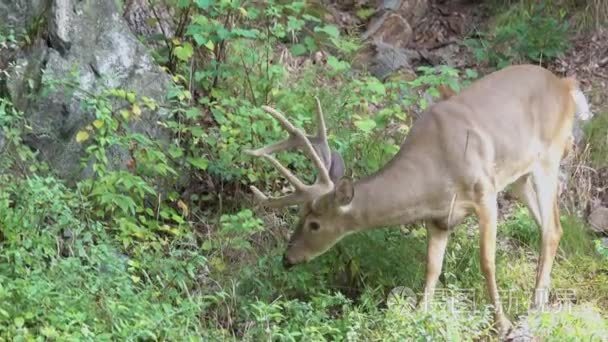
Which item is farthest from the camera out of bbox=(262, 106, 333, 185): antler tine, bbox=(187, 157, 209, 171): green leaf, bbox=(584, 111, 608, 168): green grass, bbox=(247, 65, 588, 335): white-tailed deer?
bbox=(584, 111, 608, 168): green grass

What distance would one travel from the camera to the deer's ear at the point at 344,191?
7.25m

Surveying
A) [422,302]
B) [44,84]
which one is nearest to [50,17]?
[44,84]

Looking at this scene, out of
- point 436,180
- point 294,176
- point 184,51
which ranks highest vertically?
point 184,51

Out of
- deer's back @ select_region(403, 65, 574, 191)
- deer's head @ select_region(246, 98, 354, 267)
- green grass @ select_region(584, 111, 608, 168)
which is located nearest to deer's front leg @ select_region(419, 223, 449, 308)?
deer's back @ select_region(403, 65, 574, 191)

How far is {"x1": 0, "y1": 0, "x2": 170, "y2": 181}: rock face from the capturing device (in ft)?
26.6

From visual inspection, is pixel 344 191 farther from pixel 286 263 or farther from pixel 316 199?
pixel 286 263

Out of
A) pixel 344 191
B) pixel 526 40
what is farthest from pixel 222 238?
pixel 526 40

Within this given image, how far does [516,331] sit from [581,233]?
1.97 meters

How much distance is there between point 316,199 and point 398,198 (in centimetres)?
52

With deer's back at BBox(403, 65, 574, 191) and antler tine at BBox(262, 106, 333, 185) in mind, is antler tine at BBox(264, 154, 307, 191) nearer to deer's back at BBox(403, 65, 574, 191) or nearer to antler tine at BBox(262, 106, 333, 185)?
antler tine at BBox(262, 106, 333, 185)

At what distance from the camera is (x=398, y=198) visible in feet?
24.3

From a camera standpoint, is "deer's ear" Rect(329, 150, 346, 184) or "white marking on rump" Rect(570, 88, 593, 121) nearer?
"deer's ear" Rect(329, 150, 346, 184)

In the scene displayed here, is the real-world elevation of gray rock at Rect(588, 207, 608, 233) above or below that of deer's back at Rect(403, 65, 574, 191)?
below

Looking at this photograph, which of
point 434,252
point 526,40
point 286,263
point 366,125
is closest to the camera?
point 286,263
